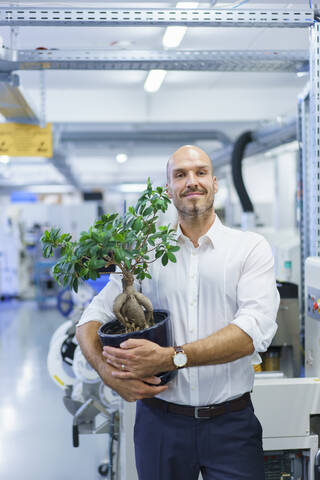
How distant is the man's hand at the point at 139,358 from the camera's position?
133cm

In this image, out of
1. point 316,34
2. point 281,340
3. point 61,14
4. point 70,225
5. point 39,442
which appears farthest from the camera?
point 70,225

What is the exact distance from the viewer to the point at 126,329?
1441 millimetres

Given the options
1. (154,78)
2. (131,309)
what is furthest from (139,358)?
(154,78)

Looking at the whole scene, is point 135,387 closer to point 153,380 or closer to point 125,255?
point 153,380

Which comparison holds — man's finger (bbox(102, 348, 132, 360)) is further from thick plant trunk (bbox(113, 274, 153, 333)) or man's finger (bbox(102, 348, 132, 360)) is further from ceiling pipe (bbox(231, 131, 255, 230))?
ceiling pipe (bbox(231, 131, 255, 230))

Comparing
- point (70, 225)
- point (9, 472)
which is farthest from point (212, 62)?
point (70, 225)

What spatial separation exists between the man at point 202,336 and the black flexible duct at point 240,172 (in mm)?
3005

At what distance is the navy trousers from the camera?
1489mm

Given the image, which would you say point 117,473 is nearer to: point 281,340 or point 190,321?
point 281,340

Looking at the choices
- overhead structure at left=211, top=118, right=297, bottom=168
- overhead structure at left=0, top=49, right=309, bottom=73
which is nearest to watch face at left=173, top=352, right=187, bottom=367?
overhead structure at left=0, top=49, right=309, bottom=73

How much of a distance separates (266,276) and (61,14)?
134 centimetres

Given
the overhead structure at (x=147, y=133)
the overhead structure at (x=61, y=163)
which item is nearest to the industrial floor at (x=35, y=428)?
the overhead structure at (x=61, y=163)

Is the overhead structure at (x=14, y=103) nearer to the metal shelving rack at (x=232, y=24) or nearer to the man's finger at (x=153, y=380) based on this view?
the metal shelving rack at (x=232, y=24)

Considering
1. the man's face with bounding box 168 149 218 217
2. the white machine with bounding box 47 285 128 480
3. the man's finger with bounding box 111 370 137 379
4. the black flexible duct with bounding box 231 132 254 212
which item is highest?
the black flexible duct with bounding box 231 132 254 212
